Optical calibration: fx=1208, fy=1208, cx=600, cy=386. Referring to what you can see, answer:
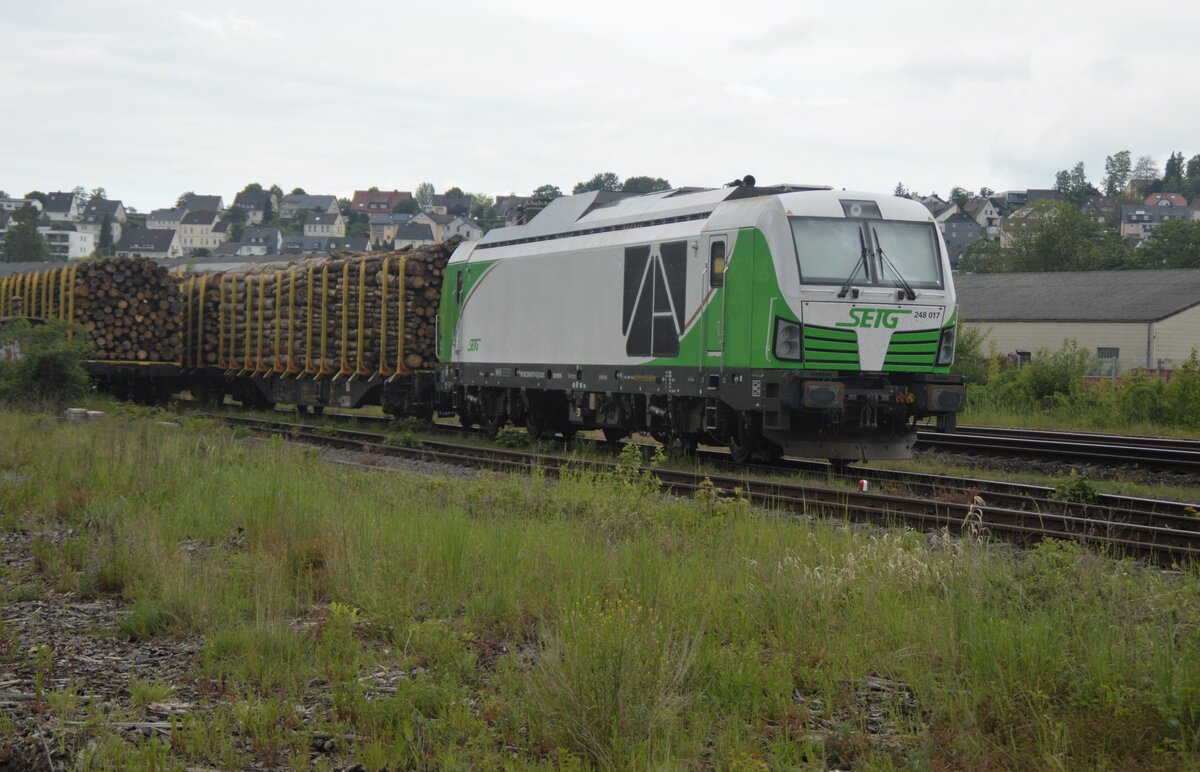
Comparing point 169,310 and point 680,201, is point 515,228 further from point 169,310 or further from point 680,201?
point 169,310

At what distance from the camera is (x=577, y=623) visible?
6266mm

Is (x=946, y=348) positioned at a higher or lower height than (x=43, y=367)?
higher

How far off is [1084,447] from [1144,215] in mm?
189874

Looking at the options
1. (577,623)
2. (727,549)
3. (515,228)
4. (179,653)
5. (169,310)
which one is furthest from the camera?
(169,310)

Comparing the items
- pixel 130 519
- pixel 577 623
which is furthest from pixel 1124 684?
pixel 130 519

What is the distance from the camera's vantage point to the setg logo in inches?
565

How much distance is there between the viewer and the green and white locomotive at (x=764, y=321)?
1424cm

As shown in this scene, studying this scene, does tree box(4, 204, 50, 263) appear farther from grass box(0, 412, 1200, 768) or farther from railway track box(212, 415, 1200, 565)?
grass box(0, 412, 1200, 768)

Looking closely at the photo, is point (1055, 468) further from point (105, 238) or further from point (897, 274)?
point (105, 238)

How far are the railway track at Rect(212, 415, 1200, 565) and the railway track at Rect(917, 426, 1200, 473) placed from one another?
3342mm

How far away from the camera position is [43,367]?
23.9m

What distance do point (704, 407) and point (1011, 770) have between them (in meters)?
10.7

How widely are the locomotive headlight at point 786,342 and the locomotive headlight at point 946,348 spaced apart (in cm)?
202

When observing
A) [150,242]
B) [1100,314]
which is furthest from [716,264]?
[150,242]
